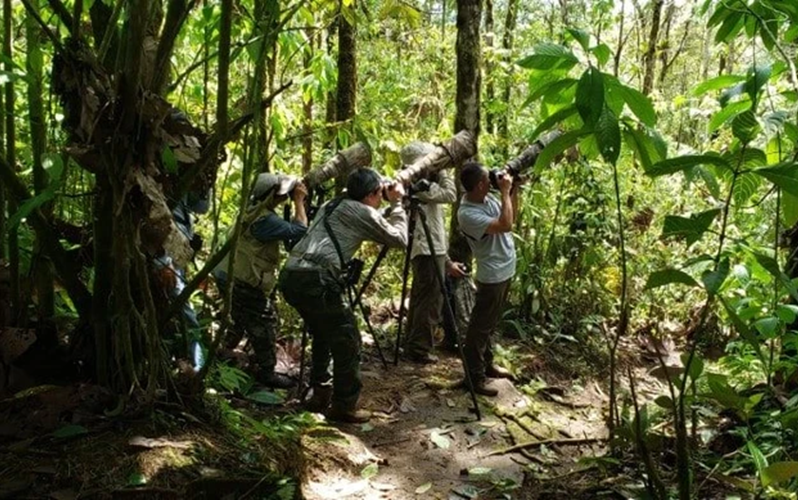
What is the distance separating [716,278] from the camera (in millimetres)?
1974

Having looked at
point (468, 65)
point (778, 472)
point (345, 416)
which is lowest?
point (345, 416)

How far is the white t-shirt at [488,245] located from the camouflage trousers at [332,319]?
3.77 ft

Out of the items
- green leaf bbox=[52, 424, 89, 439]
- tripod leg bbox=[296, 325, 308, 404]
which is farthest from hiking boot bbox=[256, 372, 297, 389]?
green leaf bbox=[52, 424, 89, 439]

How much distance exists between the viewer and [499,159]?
303 inches

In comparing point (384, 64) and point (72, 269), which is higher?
point (384, 64)

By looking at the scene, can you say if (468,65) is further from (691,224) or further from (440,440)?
(691,224)

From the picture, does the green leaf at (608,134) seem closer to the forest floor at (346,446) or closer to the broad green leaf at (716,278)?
the broad green leaf at (716,278)

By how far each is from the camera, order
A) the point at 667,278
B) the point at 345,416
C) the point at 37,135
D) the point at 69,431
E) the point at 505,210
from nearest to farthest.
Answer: the point at 667,278, the point at 69,431, the point at 37,135, the point at 345,416, the point at 505,210

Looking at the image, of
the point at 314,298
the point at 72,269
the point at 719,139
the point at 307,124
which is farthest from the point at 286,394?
the point at 719,139

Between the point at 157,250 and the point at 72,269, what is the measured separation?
0.47 metres

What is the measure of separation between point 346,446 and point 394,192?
1764 millimetres

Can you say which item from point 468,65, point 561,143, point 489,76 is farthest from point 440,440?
point 489,76

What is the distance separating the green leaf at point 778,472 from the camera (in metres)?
2.33

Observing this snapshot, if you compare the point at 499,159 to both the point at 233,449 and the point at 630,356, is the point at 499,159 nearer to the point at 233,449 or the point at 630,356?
the point at 630,356
